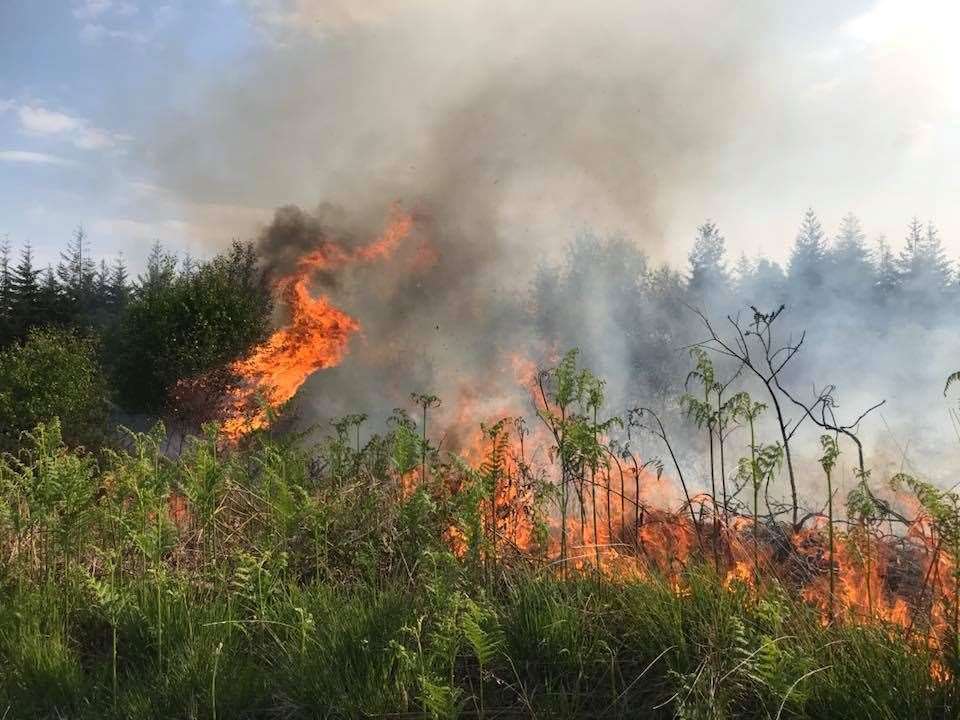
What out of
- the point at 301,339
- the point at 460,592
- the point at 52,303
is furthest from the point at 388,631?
the point at 52,303

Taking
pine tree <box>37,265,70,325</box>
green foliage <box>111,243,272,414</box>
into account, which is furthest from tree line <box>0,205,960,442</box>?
pine tree <box>37,265,70,325</box>

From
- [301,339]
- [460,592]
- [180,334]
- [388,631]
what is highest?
[180,334]

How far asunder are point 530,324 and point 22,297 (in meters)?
21.2

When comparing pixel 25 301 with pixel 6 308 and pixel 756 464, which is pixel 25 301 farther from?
pixel 756 464

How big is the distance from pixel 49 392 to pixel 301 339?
166 inches

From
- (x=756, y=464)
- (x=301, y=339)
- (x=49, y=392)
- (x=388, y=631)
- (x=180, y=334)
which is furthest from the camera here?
(x=180, y=334)

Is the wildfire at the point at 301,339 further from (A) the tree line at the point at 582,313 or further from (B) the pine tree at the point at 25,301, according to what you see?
(B) the pine tree at the point at 25,301

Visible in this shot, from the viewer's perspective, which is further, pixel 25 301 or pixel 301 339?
pixel 25 301

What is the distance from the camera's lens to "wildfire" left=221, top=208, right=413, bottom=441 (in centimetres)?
1287

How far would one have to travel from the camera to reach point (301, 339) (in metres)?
13.5

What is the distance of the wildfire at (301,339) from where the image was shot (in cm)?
1287

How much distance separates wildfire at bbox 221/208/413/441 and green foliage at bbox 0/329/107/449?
2.16 meters

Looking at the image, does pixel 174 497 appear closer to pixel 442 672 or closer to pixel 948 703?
pixel 442 672

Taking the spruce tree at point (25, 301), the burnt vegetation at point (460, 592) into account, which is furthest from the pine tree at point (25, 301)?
the burnt vegetation at point (460, 592)
